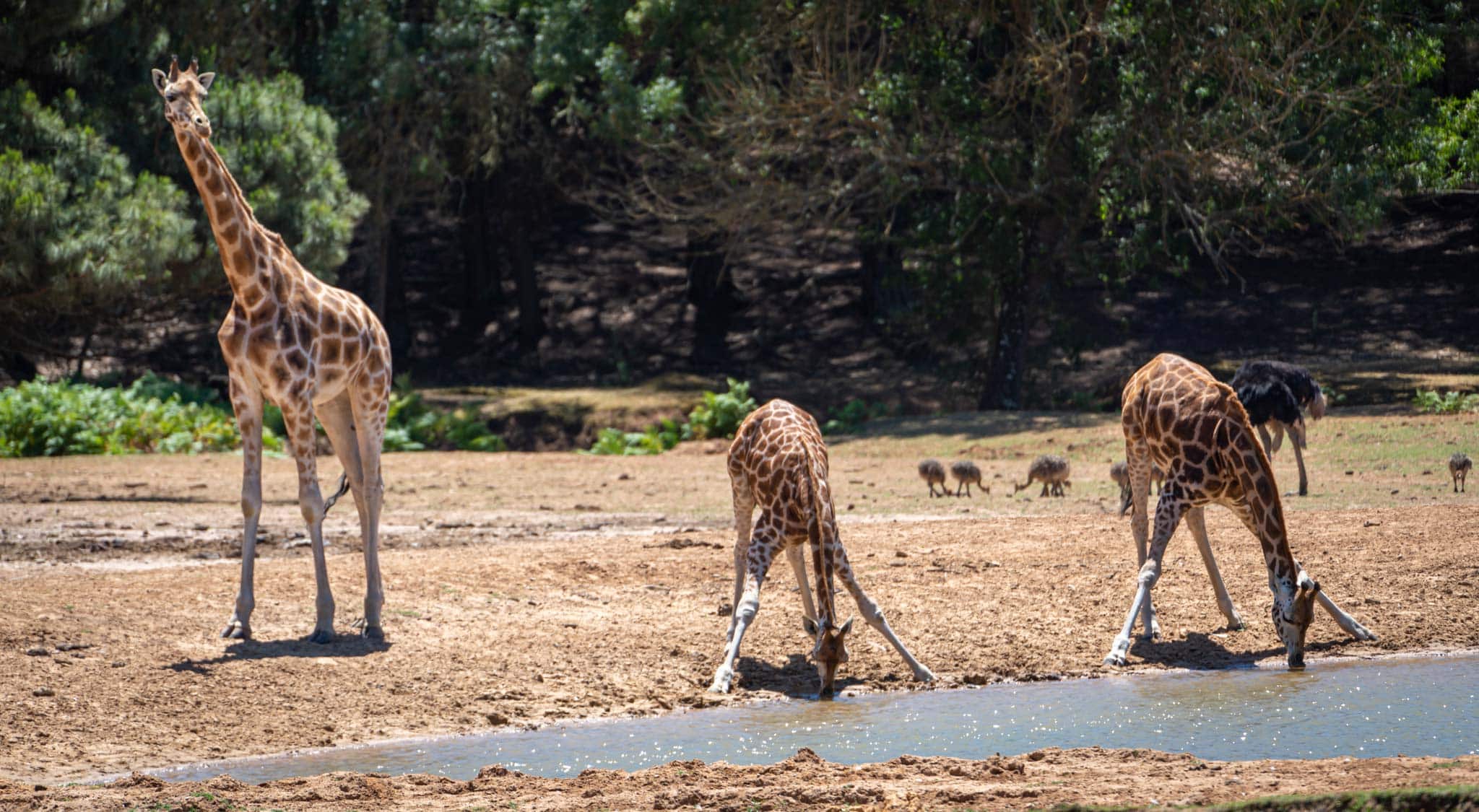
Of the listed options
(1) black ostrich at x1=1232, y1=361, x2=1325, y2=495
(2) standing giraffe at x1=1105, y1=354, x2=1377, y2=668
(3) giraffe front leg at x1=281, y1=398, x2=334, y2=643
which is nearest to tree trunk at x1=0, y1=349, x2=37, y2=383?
(3) giraffe front leg at x1=281, y1=398, x2=334, y2=643

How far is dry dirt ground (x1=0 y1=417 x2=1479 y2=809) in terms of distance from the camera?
7.43 meters

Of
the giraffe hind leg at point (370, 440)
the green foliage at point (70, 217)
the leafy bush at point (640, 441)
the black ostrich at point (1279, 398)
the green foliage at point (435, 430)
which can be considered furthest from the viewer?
the green foliage at point (435, 430)

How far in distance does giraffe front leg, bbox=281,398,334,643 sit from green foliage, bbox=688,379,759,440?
46.5 ft

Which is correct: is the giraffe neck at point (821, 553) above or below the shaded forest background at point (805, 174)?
below

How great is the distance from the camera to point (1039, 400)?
27.0 metres

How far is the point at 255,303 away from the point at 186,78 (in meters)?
1.62

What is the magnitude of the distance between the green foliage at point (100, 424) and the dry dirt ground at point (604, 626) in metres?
3.76

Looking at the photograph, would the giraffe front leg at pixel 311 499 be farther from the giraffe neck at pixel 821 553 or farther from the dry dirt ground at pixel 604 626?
the giraffe neck at pixel 821 553

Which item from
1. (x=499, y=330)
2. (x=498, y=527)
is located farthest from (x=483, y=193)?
(x=498, y=527)

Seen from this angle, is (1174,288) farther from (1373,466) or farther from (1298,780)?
(1298,780)

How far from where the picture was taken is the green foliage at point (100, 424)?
21609mm

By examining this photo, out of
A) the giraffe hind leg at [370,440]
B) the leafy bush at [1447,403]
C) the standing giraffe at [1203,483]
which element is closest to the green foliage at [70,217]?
the giraffe hind leg at [370,440]

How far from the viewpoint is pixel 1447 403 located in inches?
832

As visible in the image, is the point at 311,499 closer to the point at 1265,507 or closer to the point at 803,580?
the point at 803,580
